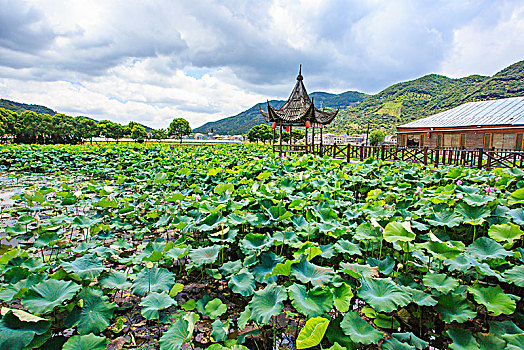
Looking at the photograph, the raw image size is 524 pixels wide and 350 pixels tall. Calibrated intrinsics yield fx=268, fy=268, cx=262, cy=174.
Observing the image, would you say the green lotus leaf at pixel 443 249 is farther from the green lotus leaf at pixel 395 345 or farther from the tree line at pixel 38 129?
the tree line at pixel 38 129

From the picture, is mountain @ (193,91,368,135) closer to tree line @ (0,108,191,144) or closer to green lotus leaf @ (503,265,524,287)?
tree line @ (0,108,191,144)

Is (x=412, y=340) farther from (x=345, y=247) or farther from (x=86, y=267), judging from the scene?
(x=86, y=267)

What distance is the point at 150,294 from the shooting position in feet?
5.50

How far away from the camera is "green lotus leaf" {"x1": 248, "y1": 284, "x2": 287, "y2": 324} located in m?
1.44

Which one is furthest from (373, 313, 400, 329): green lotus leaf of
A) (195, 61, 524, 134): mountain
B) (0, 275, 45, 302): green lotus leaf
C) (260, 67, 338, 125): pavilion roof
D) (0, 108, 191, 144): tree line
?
(0, 108, 191, 144): tree line

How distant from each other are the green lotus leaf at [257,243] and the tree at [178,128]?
233 feet

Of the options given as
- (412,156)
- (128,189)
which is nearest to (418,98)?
(412,156)

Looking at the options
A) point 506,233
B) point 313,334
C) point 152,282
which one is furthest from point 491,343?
point 152,282

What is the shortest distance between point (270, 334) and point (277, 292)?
14.5 inches

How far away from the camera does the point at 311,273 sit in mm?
1747

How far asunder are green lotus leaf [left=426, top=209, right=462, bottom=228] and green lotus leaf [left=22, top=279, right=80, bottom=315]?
8.94 ft

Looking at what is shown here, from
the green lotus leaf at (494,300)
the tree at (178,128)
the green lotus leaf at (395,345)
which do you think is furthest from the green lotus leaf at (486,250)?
the tree at (178,128)

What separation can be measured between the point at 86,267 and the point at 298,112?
14.1 m

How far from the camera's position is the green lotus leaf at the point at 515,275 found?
1629 millimetres
